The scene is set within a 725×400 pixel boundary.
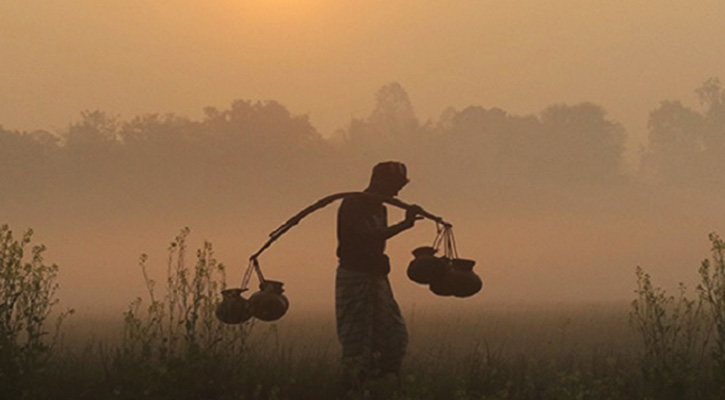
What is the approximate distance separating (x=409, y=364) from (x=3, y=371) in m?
4.15

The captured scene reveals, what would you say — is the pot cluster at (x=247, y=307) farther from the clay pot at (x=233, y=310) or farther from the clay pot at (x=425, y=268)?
the clay pot at (x=425, y=268)

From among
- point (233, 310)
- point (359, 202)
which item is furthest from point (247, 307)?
point (359, 202)

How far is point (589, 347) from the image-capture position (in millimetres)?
15766

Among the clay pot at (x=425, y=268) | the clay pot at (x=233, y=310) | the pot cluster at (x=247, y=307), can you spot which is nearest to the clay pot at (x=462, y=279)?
the clay pot at (x=425, y=268)

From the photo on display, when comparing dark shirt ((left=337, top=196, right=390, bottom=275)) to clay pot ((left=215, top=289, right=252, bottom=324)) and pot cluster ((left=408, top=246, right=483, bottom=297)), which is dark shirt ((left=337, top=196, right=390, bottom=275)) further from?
clay pot ((left=215, top=289, right=252, bottom=324))

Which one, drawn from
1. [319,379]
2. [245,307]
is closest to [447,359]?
[319,379]

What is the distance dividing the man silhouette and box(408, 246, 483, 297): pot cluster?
362 mm

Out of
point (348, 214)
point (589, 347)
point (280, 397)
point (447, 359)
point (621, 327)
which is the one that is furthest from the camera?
→ point (621, 327)

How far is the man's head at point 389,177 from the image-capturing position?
26.8 ft

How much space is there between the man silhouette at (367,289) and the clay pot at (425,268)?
324 millimetres

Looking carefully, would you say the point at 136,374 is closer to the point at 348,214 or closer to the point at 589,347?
the point at 348,214

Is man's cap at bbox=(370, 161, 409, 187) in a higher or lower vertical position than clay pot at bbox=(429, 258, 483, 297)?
higher

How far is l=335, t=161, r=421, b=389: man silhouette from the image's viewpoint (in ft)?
26.5

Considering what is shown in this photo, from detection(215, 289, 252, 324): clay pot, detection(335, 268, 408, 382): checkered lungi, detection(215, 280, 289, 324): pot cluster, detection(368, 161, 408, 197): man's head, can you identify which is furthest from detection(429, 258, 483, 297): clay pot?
detection(215, 289, 252, 324): clay pot
